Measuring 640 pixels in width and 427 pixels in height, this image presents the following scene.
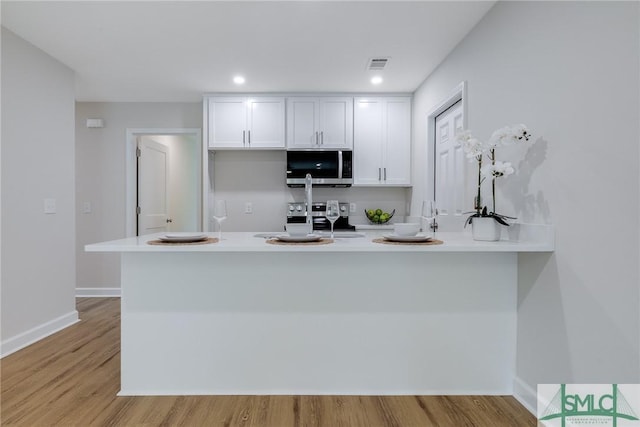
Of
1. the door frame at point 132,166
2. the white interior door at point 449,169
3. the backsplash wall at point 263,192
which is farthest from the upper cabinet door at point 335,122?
the door frame at point 132,166

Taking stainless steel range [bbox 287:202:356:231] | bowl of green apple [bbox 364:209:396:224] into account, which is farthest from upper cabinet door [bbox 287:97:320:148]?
bowl of green apple [bbox 364:209:396:224]

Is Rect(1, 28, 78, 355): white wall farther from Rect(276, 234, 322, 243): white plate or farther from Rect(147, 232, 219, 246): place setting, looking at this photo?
Rect(276, 234, 322, 243): white plate

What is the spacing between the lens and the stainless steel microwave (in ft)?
12.9

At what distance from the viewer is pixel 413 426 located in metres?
1.71

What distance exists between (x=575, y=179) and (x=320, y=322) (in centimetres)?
143

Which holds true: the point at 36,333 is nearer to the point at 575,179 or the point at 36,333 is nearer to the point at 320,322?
the point at 320,322

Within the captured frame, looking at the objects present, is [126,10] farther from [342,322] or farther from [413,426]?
[413,426]

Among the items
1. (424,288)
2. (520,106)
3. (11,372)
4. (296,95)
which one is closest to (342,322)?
(424,288)

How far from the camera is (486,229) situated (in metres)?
1.94

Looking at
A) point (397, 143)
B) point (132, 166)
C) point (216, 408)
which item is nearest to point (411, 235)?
point (216, 408)

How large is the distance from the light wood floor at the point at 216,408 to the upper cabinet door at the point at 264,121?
2.57 metres

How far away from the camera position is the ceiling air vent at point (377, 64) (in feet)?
10.1

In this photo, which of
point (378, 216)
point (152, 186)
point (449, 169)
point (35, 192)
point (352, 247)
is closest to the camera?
point (352, 247)

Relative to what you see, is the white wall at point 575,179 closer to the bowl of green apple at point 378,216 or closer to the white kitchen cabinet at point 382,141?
the white kitchen cabinet at point 382,141
